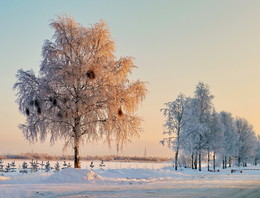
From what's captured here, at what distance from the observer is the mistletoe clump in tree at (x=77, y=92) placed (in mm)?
23922

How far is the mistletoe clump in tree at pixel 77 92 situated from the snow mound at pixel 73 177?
3.49m

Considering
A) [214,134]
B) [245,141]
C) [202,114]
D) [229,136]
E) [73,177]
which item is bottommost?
[73,177]

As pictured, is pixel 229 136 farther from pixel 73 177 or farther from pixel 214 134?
pixel 73 177

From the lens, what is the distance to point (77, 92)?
24641mm

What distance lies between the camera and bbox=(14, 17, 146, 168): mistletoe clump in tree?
942 inches

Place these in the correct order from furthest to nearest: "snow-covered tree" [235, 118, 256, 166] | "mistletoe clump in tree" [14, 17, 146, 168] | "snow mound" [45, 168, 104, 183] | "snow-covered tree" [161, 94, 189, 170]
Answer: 1. "snow-covered tree" [235, 118, 256, 166]
2. "snow-covered tree" [161, 94, 189, 170]
3. "mistletoe clump in tree" [14, 17, 146, 168]
4. "snow mound" [45, 168, 104, 183]

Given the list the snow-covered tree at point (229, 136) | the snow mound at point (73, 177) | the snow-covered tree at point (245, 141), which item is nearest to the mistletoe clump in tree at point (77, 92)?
the snow mound at point (73, 177)

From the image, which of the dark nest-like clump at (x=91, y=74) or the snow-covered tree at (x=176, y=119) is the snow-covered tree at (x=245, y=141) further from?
the dark nest-like clump at (x=91, y=74)

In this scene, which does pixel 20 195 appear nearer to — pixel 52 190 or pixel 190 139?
pixel 52 190

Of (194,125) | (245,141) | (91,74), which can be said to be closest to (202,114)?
(194,125)

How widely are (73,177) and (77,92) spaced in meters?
7.02

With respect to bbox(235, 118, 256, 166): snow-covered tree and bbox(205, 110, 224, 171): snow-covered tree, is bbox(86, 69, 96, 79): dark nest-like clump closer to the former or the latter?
bbox(205, 110, 224, 171): snow-covered tree

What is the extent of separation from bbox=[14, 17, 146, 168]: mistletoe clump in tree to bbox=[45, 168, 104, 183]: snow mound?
11.5 ft

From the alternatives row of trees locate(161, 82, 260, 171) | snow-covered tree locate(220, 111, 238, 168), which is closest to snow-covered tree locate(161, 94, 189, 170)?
row of trees locate(161, 82, 260, 171)
